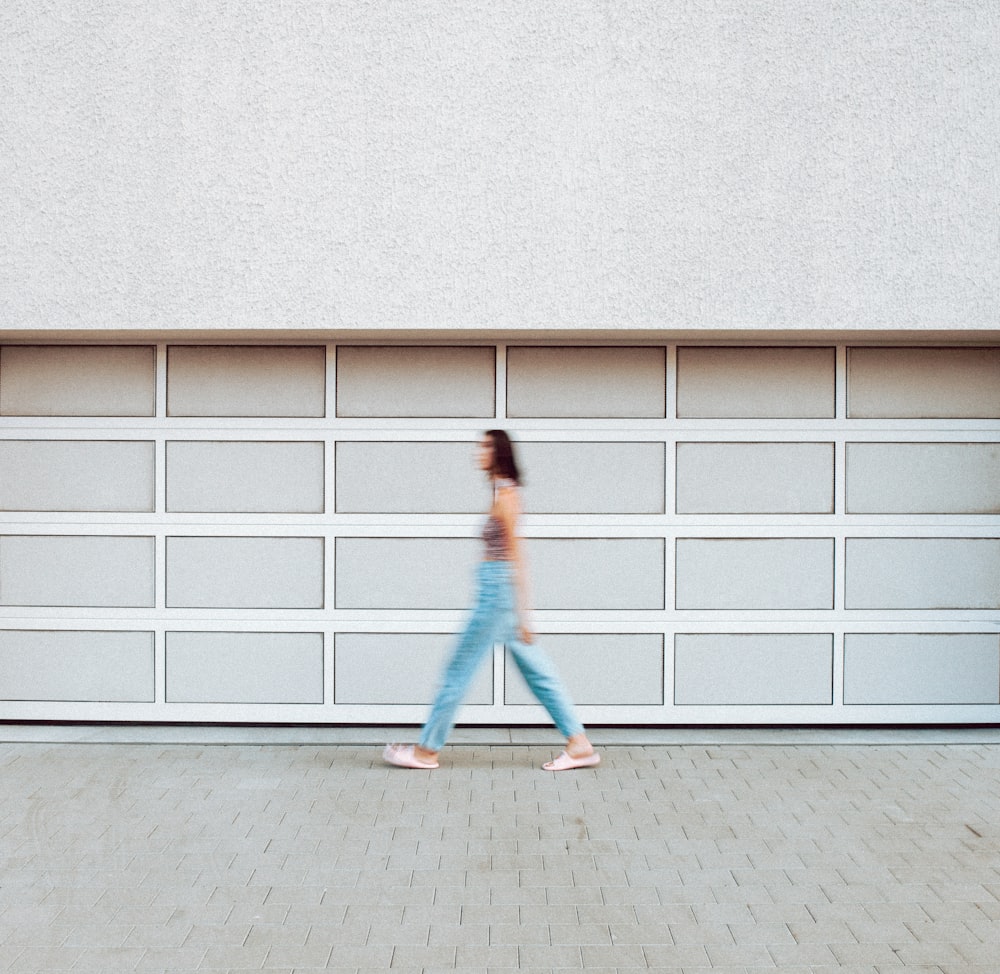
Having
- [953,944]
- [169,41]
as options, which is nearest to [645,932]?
[953,944]

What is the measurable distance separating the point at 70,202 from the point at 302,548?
2290 mm

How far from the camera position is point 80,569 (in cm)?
582

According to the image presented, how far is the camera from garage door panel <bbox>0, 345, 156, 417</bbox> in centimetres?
580

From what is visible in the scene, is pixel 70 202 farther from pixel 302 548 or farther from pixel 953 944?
pixel 953 944

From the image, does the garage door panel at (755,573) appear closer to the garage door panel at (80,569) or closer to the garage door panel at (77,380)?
the garage door panel at (80,569)

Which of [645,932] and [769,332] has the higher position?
[769,332]

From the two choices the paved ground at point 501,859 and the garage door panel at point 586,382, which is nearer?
the paved ground at point 501,859

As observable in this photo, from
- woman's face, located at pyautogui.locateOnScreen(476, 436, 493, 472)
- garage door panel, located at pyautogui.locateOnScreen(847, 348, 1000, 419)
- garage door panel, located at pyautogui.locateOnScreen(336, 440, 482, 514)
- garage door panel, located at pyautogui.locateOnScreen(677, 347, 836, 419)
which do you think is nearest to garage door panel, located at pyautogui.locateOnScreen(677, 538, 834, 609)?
garage door panel, located at pyautogui.locateOnScreen(677, 347, 836, 419)

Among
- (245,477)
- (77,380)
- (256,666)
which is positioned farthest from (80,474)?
(256,666)

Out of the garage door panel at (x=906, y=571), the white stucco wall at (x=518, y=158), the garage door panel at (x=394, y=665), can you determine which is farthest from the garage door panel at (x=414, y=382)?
the garage door panel at (x=906, y=571)

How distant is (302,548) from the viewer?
579 centimetres

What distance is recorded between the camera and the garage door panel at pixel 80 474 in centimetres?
581

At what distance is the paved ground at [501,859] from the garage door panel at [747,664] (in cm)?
38

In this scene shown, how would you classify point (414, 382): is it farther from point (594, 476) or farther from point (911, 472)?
point (911, 472)
